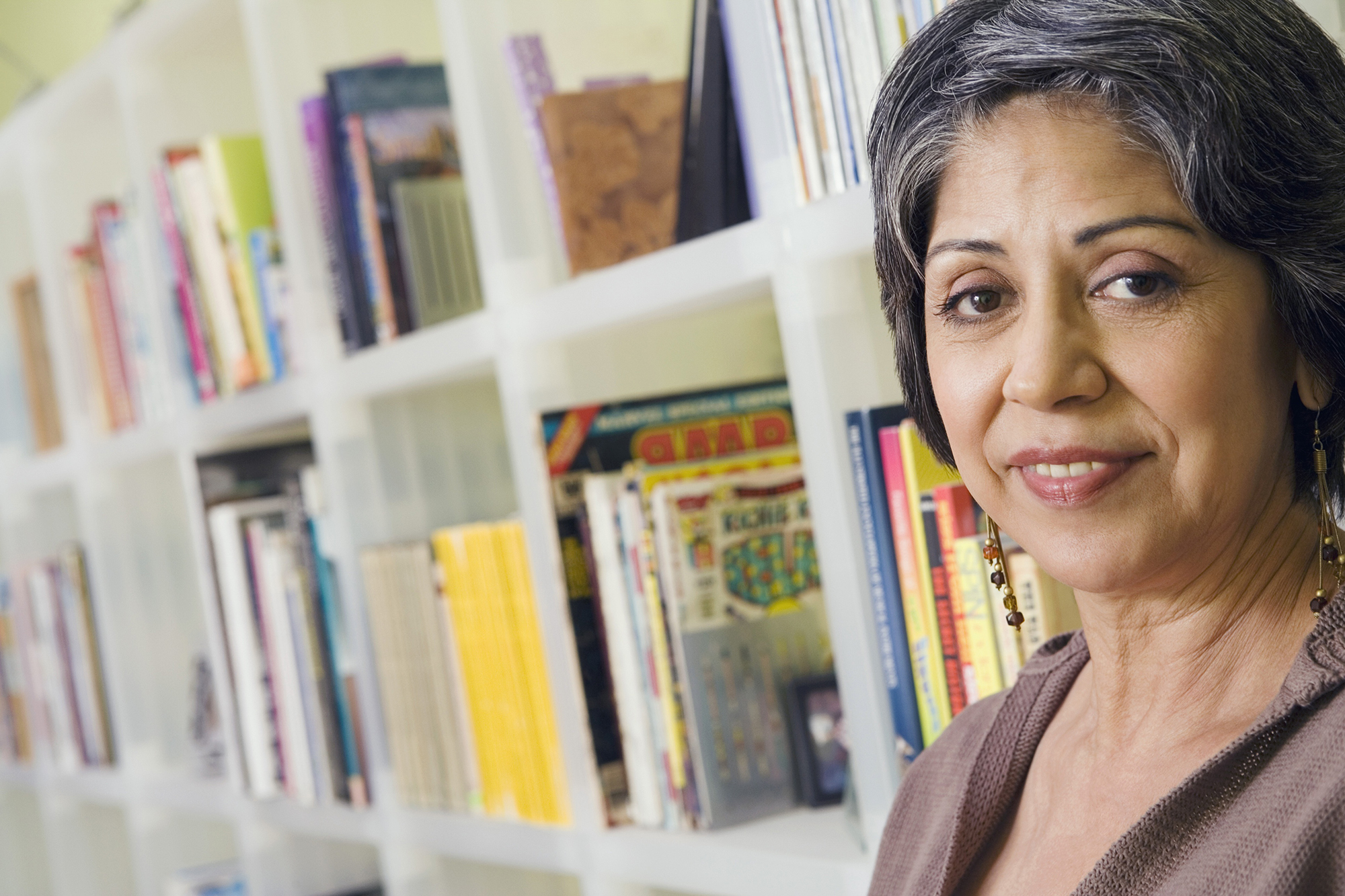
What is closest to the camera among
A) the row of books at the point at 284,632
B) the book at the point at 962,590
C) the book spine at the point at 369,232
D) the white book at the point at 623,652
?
the book at the point at 962,590

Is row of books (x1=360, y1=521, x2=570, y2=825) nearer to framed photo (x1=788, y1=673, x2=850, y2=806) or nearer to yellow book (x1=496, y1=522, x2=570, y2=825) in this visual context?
yellow book (x1=496, y1=522, x2=570, y2=825)

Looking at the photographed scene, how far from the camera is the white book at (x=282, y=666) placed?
1.94m

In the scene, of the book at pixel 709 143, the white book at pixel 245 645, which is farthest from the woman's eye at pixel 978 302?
the white book at pixel 245 645

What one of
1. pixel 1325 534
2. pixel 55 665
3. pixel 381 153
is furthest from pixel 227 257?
pixel 1325 534

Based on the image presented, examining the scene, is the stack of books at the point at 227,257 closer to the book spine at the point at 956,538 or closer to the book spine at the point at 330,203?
the book spine at the point at 330,203

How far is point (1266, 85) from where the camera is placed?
715 mm

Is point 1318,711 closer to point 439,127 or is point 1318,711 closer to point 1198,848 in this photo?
point 1198,848

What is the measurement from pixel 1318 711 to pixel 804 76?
0.62 meters

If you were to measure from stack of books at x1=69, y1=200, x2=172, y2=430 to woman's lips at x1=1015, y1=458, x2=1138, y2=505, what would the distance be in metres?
1.67

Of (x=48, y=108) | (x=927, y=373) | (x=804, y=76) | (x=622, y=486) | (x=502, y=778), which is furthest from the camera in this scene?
(x=48, y=108)

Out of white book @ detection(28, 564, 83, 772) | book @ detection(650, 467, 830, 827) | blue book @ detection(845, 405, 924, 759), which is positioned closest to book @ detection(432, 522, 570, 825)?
book @ detection(650, 467, 830, 827)

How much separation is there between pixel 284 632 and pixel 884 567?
43.4 inches

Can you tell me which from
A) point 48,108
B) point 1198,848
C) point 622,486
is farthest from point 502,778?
point 48,108

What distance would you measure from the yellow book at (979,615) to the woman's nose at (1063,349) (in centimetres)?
29
